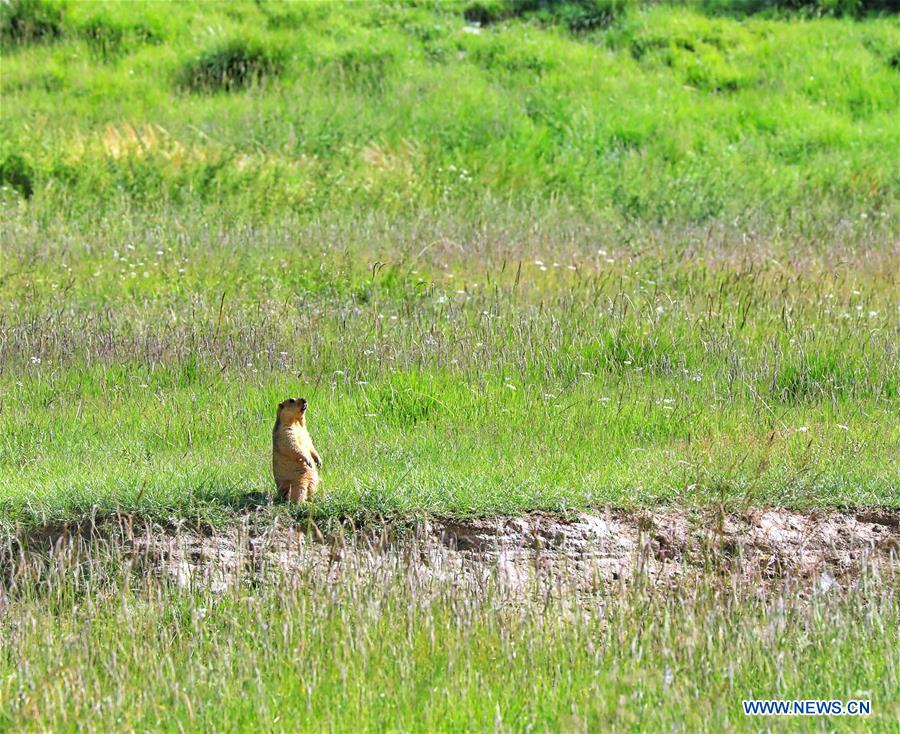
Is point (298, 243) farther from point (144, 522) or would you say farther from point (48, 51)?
point (48, 51)

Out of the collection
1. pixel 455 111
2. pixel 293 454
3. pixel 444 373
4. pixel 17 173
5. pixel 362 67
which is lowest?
pixel 444 373

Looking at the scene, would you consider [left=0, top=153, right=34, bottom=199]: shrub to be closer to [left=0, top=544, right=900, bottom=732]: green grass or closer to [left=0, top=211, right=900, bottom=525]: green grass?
[left=0, top=211, right=900, bottom=525]: green grass

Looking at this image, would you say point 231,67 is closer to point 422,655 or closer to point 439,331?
point 439,331

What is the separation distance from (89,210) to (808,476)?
7.67m

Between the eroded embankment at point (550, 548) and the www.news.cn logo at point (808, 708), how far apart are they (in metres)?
1.07

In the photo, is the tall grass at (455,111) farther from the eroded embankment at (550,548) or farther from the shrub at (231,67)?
the eroded embankment at (550,548)

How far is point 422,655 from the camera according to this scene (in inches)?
177

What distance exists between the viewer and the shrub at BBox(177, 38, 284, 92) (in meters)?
15.4

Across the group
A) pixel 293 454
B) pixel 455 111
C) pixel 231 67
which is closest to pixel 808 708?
pixel 293 454

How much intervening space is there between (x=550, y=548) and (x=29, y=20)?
1375 cm

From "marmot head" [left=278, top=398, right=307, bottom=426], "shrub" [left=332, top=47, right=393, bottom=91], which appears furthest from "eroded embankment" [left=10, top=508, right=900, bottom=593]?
"shrub" [left=332, top=47, right=393, bottom=91]

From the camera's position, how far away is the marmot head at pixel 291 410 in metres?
5.65

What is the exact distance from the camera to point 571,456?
6.56 meters

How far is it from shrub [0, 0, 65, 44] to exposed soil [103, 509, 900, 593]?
42.2 feet
